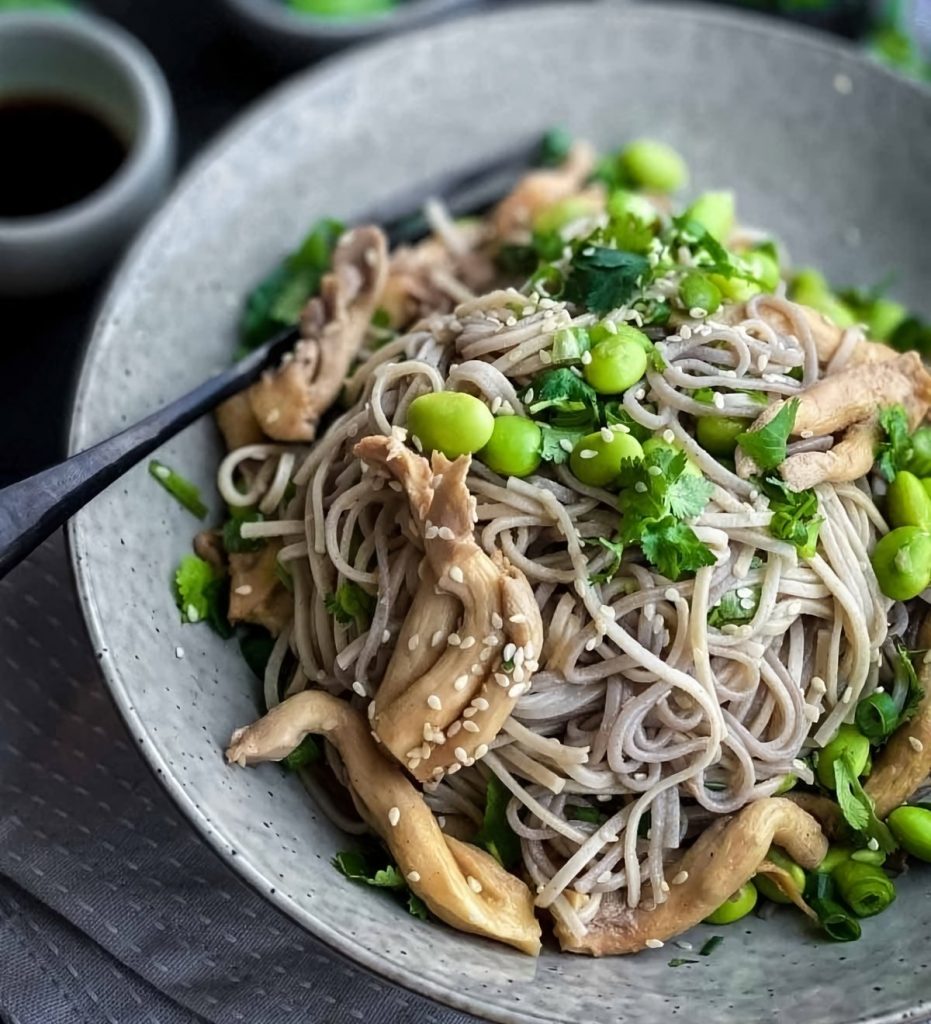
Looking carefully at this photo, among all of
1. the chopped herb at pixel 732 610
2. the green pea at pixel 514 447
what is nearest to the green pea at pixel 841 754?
the chopped herb at pixel 732 610

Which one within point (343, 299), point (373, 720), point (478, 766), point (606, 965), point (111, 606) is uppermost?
point (343, 299)

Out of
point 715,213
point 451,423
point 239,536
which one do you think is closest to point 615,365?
point 451,423

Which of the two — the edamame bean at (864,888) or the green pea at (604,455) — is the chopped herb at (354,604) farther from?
the edamame bean at (864,888)

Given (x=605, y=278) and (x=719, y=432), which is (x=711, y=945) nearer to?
(x=719, y=432)

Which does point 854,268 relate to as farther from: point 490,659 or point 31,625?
point 31,625

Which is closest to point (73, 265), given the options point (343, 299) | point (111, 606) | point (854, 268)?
point (343, 299)

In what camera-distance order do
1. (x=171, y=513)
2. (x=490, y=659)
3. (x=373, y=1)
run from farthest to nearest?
(x=373, y=1)
(x=171, y=513)
(x=490, y=659)
